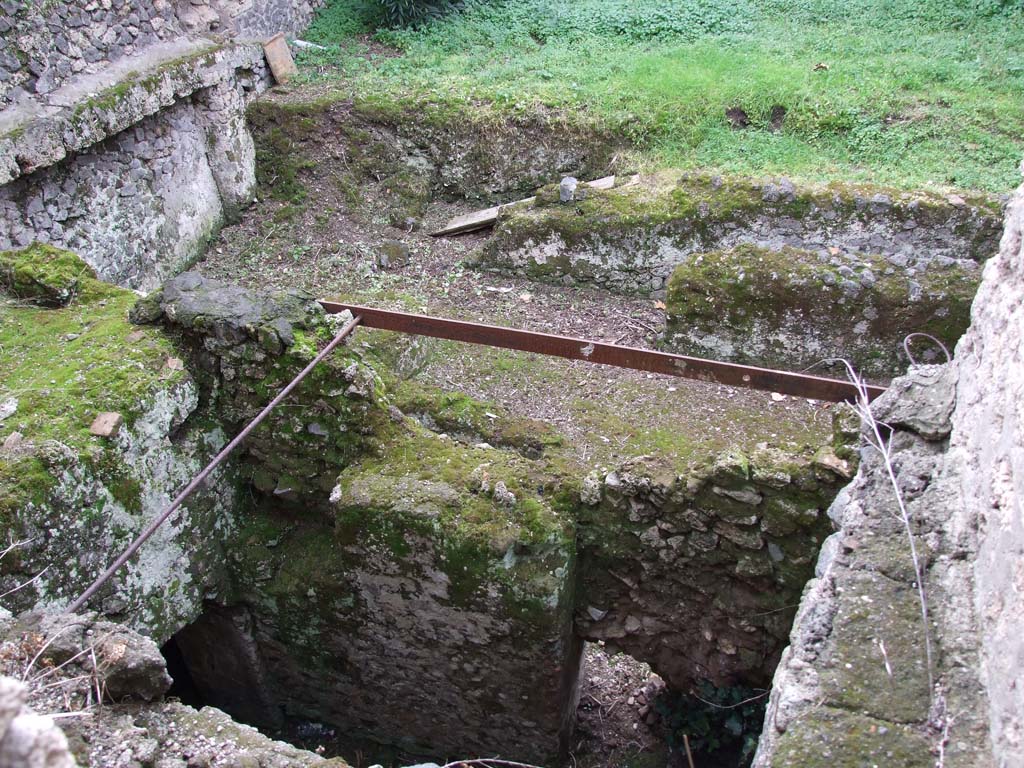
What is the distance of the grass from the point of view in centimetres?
723

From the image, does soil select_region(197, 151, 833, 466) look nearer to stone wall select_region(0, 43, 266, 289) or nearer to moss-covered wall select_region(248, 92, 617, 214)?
moss-covered wall select_region(248, 92, 617, 214)

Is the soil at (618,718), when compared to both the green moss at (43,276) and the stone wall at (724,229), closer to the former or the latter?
the stone wall at (724,229)

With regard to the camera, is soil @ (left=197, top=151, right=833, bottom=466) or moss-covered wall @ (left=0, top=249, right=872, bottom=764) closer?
moss-covered wall @ (left=0, top=249, right=872, bottom=764)

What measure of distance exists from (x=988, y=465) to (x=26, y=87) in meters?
6.96

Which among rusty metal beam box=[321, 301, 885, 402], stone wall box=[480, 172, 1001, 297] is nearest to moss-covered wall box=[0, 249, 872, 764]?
rusty metal beam box=[321, 301, 885, 402]

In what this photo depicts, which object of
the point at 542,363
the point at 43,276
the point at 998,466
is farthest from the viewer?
the point at 542,363

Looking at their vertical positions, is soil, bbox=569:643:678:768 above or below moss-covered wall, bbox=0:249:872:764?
below

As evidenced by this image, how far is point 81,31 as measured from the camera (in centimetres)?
642

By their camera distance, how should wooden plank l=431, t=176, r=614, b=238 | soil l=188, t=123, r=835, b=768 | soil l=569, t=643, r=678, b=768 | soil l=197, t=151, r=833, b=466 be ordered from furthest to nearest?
1. wooden plank l=431, t=176, r=614, b=238
2. soil l=197, t=151, r=833, b=466
3. soil l=188, t=123, r=835, b=768
4. soil l=569, t=643, r=678, b=768

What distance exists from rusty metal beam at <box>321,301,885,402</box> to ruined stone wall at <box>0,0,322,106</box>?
3975 millimetres

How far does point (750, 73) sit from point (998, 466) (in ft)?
23.4

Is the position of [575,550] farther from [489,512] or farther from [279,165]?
[279,165]

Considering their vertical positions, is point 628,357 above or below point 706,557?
above

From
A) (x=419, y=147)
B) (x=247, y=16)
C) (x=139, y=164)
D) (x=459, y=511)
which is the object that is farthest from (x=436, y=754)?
(x=247, y=16)
